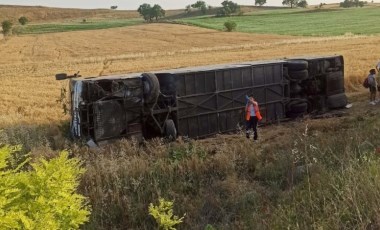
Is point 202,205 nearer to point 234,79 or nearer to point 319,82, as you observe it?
point 234,79

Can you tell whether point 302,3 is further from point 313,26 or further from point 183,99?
point 183,99

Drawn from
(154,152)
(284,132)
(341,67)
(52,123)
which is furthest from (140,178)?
(341,67)

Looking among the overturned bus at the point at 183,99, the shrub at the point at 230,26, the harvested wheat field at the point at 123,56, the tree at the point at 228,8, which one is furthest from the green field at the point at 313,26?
the overturned bus at the point at 183,99

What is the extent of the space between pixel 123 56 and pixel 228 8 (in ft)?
212

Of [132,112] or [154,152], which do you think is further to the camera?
[132,112]

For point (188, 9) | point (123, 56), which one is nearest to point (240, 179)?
point (123, 56)

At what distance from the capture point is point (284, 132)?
1404 cm

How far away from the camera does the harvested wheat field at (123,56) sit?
21.6 metres

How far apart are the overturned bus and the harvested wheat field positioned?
4.34 m

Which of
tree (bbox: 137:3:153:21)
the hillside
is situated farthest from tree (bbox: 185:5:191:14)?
tree (bbox: 137:3:153:21)

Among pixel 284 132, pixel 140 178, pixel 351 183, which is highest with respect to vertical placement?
pixel 351 183

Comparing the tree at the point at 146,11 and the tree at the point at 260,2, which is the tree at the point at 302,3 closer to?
the tree at the point at 260,2

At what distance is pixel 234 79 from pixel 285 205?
9045 mm

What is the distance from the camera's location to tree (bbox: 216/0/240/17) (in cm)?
10425
